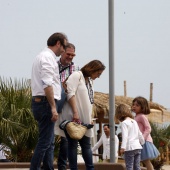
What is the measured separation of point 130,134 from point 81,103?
1655 millimetres

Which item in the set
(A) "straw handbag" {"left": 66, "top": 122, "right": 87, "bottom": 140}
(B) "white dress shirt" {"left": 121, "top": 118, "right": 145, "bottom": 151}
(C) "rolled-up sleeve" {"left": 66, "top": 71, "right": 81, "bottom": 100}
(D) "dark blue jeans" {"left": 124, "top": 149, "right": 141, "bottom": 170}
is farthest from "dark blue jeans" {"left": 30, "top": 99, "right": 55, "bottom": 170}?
(D) "dark blue jeans" {"left": 124, "top": 149, "right": 141, "bottom": 170}

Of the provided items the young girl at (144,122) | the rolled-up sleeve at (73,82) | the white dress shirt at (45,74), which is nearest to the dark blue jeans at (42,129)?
the white dress shirt at (45,74)

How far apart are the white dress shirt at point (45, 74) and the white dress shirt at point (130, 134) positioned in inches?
87.5

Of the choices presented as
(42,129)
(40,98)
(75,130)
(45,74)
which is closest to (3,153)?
(75,130)

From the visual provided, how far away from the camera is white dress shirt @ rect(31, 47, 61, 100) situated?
7.54 meters

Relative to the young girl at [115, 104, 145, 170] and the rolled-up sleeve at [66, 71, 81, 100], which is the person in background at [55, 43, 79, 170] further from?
the young girl at [115, 104, 145, 170]

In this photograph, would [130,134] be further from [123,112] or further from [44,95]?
[44,95]

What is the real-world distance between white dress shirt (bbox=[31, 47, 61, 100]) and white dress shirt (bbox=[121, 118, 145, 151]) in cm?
222

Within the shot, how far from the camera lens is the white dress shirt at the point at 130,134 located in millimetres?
9812

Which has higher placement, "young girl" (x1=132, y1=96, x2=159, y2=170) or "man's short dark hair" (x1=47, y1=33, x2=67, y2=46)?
"man's short dark hair" (x1=47, y1=33, x2=67, y2=46)

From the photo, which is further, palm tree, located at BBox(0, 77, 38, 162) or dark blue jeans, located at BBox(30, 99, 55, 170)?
palm tree, located at BBox(0, 77, 38, 162)

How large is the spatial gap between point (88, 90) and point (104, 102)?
49.0 ft

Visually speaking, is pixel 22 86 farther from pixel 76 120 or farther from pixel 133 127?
pixel 76 120

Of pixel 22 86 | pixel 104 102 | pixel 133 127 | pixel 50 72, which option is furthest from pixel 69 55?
pixel 104 102
